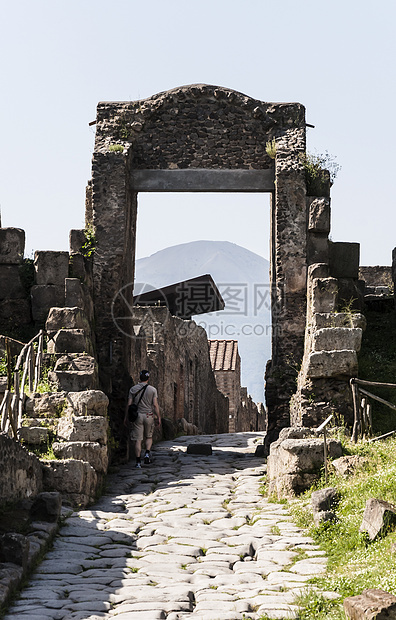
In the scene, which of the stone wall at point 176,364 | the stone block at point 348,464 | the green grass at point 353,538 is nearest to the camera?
the green grass at point 353,538

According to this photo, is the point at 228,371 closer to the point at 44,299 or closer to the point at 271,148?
the point at 271,148

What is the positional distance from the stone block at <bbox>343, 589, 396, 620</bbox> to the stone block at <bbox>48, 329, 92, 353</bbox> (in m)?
8.54

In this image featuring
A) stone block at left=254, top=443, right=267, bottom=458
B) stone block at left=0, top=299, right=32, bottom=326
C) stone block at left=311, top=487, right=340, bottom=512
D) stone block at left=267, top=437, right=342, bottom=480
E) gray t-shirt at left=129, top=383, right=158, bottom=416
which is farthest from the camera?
stone block at left=0, top=299, right=32, bottom=326

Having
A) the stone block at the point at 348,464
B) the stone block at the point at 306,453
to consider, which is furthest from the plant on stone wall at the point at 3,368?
the stone block at the point at 348,464

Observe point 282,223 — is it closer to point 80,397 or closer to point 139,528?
point 80,397

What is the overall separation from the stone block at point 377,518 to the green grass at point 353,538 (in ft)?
0.21

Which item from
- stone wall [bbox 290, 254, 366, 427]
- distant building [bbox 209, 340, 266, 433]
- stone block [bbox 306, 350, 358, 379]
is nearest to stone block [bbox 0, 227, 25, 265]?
stone wall [bbox 290, 254, 366, 427]

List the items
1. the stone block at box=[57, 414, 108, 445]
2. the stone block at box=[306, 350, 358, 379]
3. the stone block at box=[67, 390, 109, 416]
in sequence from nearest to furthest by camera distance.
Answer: the stone block at box=[57, 414, 108, 445] < the stone block at box=[67, 390, 109, 416] < the stone block at box=[306, 350, 358, 379]

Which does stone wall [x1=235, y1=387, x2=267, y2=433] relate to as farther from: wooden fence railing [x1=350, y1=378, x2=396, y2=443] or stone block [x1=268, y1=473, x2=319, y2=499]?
stone block [x1=268, y1=473, x2=319, y2=499]

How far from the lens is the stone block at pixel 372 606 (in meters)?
4.91

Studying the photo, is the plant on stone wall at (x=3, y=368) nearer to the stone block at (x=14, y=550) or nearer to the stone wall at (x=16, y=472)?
the stone wall at (x=16, y=472)

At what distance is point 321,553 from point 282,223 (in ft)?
30.2

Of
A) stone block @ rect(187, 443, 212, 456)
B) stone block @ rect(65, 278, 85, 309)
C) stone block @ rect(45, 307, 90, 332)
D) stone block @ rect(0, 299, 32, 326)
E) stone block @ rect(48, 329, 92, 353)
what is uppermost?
stone block @ rect(65, 278, 85, 309)

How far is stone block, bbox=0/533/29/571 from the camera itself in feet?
22.5
